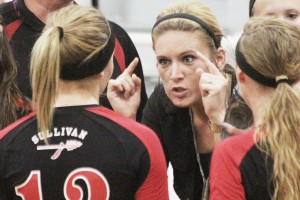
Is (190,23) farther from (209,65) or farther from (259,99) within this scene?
(259,99)

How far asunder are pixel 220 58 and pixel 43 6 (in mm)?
768

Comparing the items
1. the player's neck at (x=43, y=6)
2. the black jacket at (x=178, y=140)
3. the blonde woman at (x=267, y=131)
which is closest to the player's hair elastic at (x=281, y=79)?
the blonde woman at (x=267, y=131)

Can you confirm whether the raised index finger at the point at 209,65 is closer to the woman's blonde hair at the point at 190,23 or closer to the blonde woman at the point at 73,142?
the woman's blonde hair at the point at 190,23

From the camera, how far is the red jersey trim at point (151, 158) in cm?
237

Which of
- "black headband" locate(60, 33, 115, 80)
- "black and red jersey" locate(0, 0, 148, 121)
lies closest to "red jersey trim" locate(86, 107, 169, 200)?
"black headband" locate(60, 33, 115, 80)

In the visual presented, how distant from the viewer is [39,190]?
7.69 feet

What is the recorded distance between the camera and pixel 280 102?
2.29 metres

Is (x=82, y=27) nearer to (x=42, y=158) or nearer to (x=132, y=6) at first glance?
(x=42, y=158)

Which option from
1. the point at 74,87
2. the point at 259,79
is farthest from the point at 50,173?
the point at 259,79

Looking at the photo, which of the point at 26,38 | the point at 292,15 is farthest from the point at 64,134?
the point at 292,15

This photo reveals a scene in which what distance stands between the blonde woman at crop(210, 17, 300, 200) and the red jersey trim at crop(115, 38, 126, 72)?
3.32ft

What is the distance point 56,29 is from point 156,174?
0.51 m

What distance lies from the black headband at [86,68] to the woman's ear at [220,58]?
2.33ft

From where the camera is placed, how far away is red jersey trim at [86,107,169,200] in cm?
237
